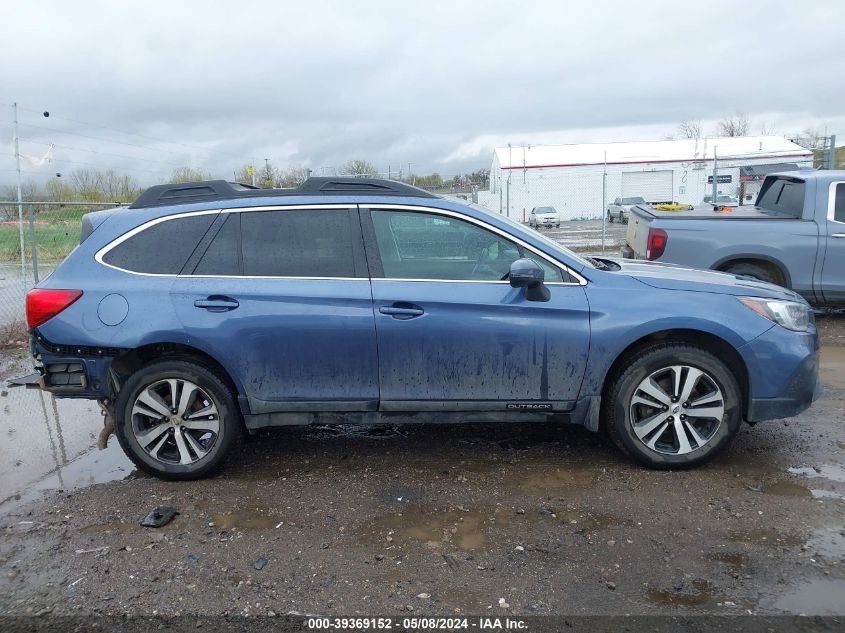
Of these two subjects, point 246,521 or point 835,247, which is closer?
point 246,521

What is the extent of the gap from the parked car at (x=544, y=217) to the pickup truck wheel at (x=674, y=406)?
30.7 m

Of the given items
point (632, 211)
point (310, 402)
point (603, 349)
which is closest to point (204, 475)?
point (310, 402)

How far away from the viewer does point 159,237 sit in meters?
4.27

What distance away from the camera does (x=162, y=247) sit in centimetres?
425

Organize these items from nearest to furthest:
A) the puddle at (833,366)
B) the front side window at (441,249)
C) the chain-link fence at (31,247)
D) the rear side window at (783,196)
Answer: the front side window at (441,249) < the puddle at (833,366) < the rear side window at (783,196) < the chain-link fence at (31,247)

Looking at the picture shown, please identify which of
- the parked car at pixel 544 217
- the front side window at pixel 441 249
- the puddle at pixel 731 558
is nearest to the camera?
the puddle at pixel 731 558

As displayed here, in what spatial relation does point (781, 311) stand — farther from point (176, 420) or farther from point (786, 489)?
point (176, 420)

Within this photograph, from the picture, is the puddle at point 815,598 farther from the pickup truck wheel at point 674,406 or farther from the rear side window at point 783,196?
the rear side window at point 783,196

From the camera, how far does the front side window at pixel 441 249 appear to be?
4.14 meters

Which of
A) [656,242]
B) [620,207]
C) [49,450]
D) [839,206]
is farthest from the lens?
[620,207]

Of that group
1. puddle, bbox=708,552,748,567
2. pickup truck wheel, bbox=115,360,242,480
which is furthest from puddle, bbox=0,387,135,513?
puddle, bbox=708,552,748,567

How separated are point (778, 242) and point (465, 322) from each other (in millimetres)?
5602

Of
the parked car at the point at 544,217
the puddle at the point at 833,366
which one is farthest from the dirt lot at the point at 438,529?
the parked car at the point at 544,217

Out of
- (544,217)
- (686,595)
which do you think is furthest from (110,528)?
(544,217)
